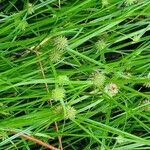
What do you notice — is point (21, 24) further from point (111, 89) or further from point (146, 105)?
point (146, 105)

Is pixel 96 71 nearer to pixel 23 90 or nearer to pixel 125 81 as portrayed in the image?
pixel 125 81

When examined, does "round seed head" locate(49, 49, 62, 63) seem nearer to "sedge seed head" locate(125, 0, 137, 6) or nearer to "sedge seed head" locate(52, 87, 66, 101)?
"sedge seed head" locate(52, 87, 66, 101)

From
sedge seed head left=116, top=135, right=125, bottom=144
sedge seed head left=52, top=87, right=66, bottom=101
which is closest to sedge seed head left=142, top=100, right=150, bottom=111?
sedge seed head left=116, top=135, right=125, bottom=144

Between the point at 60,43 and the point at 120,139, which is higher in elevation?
the point at 60,43

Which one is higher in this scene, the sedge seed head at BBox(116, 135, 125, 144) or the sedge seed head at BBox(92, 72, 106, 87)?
the sedge seed head at BBox(92, 72, 106, 87)

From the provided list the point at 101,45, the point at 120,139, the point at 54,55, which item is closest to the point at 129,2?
the point at 101,45

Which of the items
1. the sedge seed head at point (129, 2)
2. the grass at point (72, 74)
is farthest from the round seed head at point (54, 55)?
the sedge seed head at point (129, 2)

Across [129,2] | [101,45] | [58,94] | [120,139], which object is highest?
[129,2]
